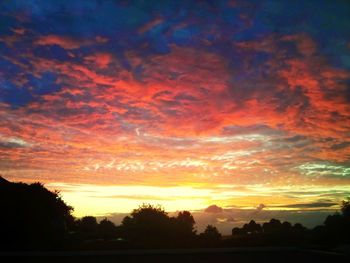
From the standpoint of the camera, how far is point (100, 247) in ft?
88.4

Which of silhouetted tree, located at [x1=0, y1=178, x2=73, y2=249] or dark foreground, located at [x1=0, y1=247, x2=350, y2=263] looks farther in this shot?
silhouetted tree, located at [x1=0, y1=178, x2=73, y2=249]

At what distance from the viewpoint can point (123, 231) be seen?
38438mm

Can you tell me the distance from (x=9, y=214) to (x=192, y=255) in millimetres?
18402

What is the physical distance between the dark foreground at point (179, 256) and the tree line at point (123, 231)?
145 inches

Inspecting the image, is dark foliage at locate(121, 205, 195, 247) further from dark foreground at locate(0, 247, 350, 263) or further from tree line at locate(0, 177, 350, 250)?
dark foreground at locate(0, 247, 350, 263)

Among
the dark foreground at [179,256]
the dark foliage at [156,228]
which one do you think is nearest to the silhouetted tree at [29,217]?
the dark foreground at [179,256]

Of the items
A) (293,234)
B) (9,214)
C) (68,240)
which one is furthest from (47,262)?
(293,234)

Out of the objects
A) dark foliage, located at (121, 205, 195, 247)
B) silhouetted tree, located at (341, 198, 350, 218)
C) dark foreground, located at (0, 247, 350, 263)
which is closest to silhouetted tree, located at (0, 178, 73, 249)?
dark foreground, located at (0, 247, 350, 263)

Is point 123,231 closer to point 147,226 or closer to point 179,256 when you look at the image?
point 147,226

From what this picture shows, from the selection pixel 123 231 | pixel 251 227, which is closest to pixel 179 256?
pixel 123 231

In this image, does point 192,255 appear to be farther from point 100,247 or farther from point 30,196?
point 30,196

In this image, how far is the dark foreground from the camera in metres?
21.5

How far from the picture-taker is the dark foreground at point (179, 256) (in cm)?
2155

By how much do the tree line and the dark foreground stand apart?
12.1ft
